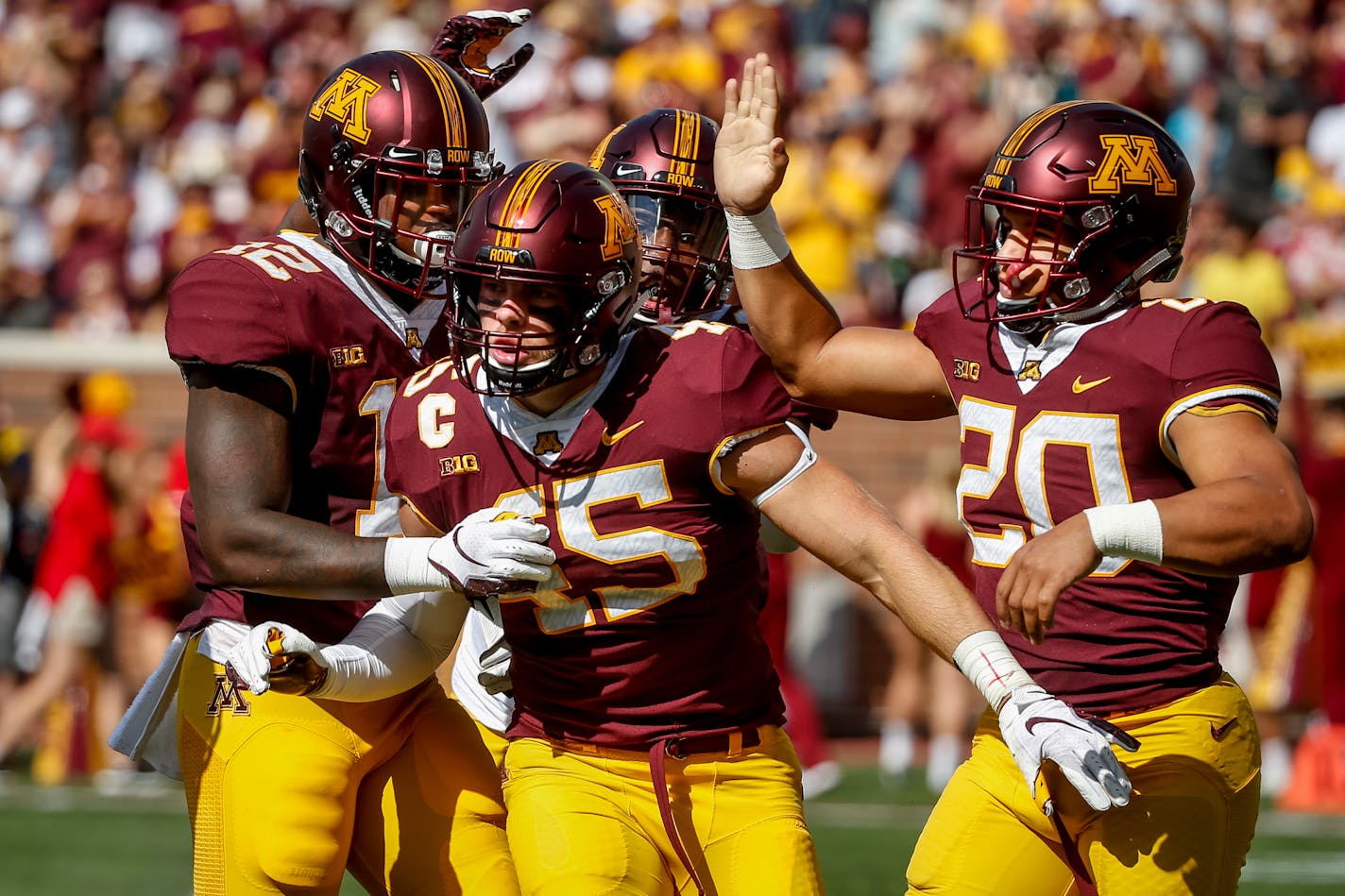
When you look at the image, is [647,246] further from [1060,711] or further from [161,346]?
[161,346]

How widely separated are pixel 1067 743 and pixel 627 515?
850 mm

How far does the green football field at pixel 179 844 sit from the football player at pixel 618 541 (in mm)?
3575

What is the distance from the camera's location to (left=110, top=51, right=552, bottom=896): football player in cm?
342

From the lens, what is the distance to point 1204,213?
10.8 meters

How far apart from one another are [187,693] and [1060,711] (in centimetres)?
167

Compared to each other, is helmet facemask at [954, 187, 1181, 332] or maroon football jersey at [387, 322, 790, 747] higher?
helmet facemask at [954, 187, 1181, 332]

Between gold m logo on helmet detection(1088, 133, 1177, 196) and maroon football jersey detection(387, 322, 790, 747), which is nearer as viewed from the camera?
maroon football jersey detection(387, 322, 790, 747)

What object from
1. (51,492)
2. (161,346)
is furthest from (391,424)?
(161,346)

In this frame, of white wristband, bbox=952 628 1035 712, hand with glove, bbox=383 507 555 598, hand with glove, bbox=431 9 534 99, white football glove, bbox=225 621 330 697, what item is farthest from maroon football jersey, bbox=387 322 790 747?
hand with glove, bbox=431 9 534 99

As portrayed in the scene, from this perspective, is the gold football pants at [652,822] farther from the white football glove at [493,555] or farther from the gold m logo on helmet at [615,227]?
the gold m logo on helmet at [615,227]

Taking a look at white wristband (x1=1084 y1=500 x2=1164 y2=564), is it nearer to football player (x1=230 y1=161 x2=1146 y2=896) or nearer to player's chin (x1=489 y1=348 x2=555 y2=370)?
football player (x1=230 y1=161 x2=1146 y2=896)

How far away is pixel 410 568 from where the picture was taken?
10.8ft

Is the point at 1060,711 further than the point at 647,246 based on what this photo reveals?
No

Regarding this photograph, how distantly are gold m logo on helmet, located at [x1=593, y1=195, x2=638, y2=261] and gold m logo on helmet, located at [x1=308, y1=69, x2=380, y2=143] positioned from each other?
0.53 metres
